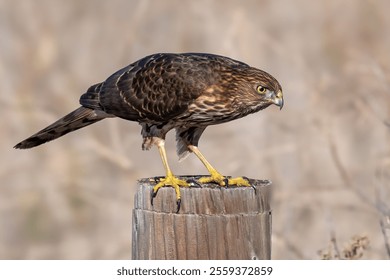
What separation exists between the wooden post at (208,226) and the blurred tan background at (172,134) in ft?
6.72

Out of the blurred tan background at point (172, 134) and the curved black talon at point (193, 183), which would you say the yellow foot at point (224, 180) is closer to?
the curved black talon at point (193, 183)

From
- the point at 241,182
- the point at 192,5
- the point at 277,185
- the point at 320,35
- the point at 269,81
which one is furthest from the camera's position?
the point at 320,35

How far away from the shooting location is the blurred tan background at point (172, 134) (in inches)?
323

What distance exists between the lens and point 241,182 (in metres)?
6.05

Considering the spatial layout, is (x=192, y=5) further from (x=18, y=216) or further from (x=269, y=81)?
(x=269, y=81)

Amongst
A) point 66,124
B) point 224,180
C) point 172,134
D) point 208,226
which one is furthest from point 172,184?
point 172,134

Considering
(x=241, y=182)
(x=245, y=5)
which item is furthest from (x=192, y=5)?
(x=241, y=182)

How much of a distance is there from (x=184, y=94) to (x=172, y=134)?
2.34 metres

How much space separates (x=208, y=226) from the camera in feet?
16.7

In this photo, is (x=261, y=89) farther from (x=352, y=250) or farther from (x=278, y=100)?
(x=352, y=250)

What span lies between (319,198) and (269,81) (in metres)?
1.82

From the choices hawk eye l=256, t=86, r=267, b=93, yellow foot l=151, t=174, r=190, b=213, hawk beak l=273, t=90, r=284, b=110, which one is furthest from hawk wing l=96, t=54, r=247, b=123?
yellow foot l=151, t=174, r=190, b=213

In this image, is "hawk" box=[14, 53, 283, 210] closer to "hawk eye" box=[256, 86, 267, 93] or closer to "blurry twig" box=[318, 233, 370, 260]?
"hawk eye" box=[256, 86, 267, 93]

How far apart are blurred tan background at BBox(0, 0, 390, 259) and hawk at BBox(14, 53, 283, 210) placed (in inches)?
33.1
